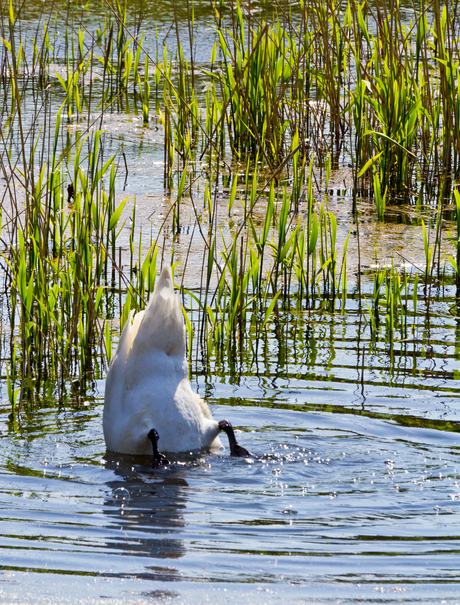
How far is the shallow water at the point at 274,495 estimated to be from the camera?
9.15ft

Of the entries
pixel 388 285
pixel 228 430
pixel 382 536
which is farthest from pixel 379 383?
pixel 382 536

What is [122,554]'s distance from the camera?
299cm

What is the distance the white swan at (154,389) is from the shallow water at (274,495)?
0.11 m

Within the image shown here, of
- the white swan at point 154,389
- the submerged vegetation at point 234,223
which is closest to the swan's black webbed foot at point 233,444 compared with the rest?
the white swan at point 154,389

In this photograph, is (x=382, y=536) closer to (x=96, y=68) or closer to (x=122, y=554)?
(x=122, y=554)

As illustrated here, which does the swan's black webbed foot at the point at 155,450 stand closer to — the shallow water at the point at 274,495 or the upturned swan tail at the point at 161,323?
the shallow water at the point at 274,495

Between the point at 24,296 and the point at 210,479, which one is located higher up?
the point at 24,296

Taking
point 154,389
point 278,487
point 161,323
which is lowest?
point 278,487

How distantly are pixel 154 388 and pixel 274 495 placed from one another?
78 centimetres

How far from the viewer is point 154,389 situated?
4.05 m

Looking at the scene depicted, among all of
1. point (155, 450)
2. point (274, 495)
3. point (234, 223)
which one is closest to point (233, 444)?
point (155, 450)

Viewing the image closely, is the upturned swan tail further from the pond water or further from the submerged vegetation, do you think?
the submerged vegetation

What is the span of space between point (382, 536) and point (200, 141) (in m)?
6.49

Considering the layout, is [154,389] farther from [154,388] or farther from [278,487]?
[278,487]
